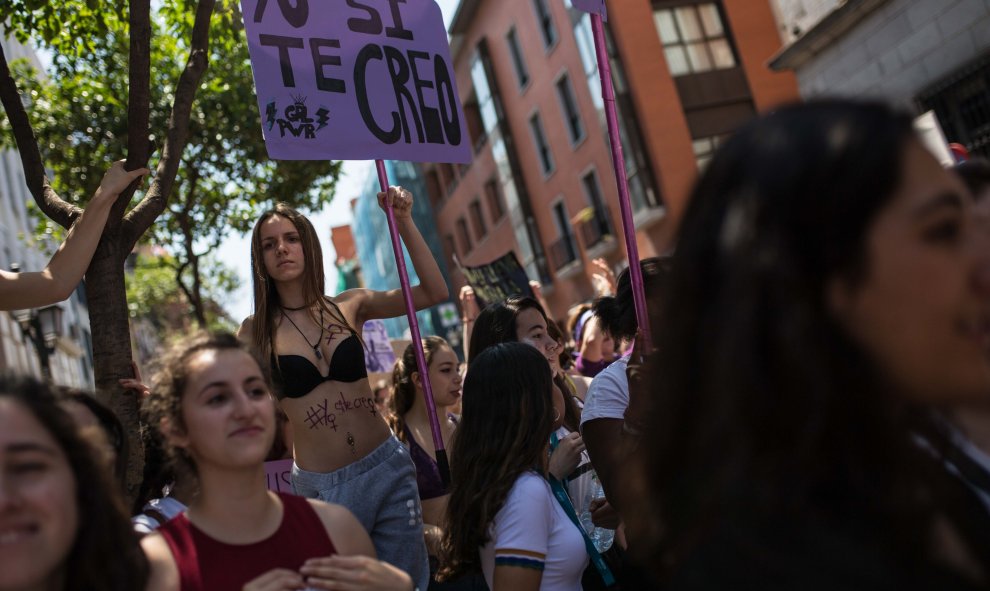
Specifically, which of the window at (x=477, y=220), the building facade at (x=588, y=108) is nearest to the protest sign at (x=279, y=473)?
the building facade at (x=588, y=108)

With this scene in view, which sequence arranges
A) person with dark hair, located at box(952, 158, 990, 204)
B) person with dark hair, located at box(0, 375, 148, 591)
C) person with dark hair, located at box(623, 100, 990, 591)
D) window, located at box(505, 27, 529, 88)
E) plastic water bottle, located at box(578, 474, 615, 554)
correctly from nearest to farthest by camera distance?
person with dark hair, located at box(623, 100, 990, 591)
person with dark hair, located at box(0, 375, 148, 591)
person with dark hair, located at box(952, 158, 990, 204)
plastic water bottle, located at box(578, 474, 615, 554)
window, located at box(505, 27, 529, 88)

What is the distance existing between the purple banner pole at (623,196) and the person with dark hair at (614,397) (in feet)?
0.20

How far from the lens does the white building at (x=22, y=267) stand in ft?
70.5

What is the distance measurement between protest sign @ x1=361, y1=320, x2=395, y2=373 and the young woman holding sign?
5.61m

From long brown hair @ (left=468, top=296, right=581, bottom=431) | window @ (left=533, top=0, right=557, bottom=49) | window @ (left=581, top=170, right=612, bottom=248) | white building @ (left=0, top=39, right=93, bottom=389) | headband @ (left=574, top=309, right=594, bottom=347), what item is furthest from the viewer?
window @ (left=533, top=0, right=557, bottom=49)

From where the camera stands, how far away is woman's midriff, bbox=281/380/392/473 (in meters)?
3.97

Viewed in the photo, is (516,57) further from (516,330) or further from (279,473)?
(279,473)

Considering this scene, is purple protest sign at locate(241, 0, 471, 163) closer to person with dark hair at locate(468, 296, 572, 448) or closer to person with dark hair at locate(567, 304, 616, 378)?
person with dark hair at locate(468, 296, 572, 448)

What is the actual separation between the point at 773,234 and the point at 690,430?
289mm

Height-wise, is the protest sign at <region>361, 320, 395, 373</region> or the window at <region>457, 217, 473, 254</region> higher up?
the window at <region>457, 217, 473, 254</region>

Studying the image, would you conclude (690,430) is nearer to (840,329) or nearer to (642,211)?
(840,329)

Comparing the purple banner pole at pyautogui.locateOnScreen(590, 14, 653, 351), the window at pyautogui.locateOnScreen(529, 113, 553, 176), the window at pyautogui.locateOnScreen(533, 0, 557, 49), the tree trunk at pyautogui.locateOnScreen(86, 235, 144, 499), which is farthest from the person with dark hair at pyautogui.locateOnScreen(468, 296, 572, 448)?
the window at pyautogui.locateOnScreen(529, 113, 553, 176)

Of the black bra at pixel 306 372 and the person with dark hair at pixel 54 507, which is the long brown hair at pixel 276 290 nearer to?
the black bra at pixel 306 372

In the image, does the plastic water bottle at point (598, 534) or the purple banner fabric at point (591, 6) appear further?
the purple banner fabric at point (591, 6)
